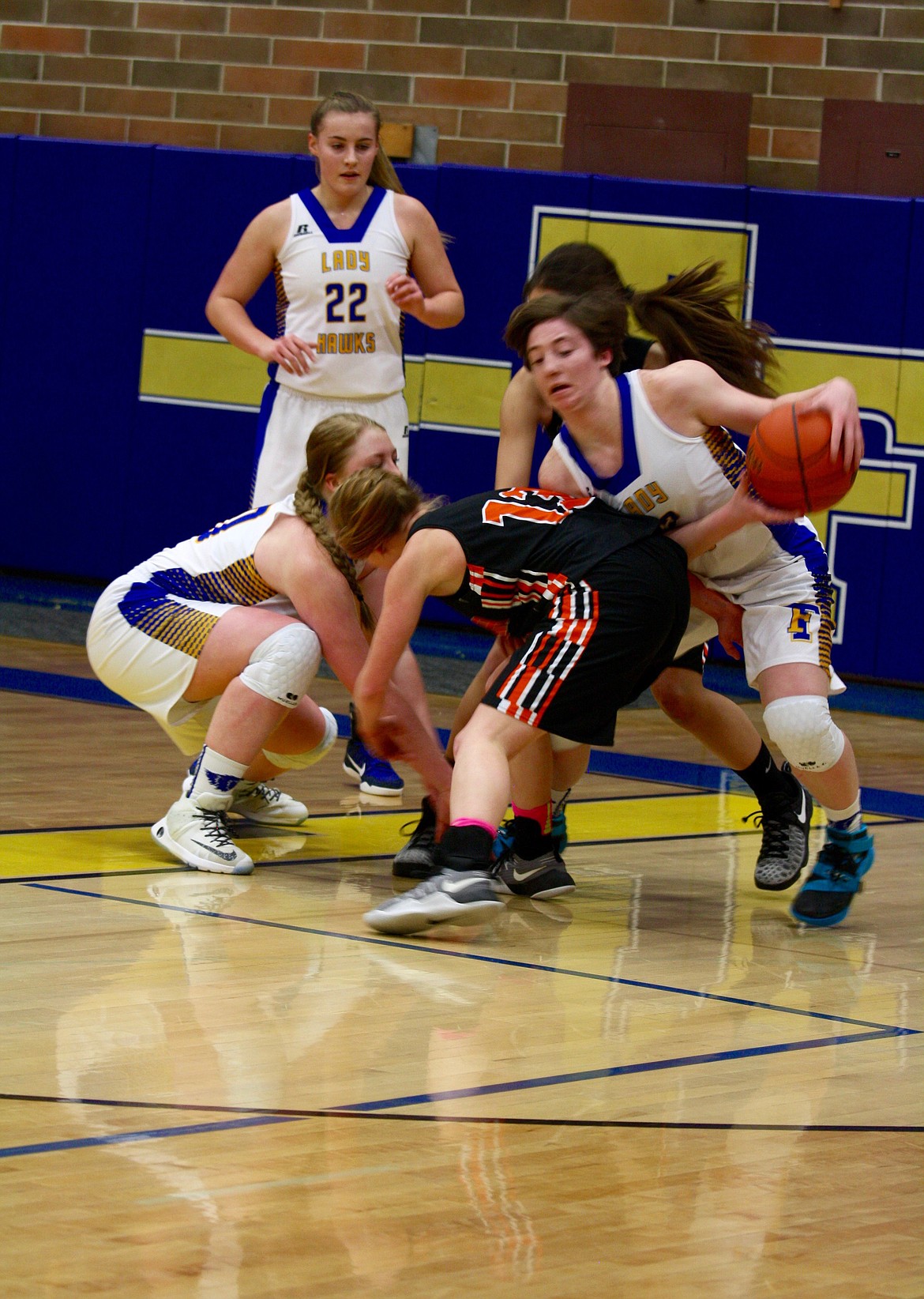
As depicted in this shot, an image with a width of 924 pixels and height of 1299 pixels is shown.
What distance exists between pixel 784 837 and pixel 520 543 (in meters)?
0.95

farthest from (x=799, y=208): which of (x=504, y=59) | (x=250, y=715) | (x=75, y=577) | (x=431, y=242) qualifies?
(x=250, y=715)

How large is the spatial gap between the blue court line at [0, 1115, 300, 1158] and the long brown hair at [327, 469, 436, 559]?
61.0 inches

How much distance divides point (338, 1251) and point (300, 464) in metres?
3.83

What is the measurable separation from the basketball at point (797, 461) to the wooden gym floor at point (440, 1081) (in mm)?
811

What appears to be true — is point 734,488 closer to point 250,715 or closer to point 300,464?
point 250,715

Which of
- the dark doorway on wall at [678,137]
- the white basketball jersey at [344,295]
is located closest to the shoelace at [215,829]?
the white basketball jersey at [344,295]

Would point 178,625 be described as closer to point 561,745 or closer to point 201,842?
point 201,842

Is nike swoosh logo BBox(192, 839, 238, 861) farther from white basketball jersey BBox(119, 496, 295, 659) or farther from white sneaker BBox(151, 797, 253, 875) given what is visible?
white basketball jersey BBox(119, 496, 295, 659)

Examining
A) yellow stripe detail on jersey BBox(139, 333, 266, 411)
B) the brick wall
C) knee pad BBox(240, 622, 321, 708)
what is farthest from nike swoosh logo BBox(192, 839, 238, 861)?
the brick wall

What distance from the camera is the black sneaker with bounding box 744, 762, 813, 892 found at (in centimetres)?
403

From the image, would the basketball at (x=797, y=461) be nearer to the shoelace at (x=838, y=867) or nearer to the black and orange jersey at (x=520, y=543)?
the black and orange jersey at (x=520, y=543)

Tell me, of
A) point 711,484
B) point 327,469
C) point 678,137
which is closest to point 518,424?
point 327,469

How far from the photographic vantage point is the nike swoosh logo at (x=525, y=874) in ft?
12.9

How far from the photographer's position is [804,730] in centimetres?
365
